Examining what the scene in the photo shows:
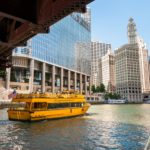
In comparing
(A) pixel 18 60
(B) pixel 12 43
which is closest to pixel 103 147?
(B) pixel 12 43

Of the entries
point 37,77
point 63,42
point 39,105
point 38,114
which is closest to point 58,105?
point 39,105

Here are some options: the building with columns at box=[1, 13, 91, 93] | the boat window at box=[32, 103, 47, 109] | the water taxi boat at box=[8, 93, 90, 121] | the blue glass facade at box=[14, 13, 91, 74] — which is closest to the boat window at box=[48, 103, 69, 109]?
the water taxi boat at box=[8, 93, 90, 121]

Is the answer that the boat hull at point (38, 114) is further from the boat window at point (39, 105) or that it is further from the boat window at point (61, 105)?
the boat window at point (39, 105)

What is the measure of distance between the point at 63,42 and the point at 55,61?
12.9m

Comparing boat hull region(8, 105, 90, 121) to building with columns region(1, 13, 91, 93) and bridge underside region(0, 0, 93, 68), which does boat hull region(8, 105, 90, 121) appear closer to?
bridge underside region(0, 0, 93, 68)

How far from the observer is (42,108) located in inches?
1523

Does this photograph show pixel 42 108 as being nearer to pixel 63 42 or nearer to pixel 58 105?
pixel 58 105

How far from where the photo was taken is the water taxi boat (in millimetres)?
37125

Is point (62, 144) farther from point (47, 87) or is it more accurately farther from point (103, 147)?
point (47, 87)

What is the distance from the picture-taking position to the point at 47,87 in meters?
114

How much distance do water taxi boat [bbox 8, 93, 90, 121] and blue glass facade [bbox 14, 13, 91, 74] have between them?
61.4 meters

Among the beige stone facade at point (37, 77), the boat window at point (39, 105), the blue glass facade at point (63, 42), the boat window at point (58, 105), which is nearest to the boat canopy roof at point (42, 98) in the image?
the boat window at point (58, 105)

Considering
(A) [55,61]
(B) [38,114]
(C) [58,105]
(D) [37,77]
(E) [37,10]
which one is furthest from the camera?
(A) [55,61]

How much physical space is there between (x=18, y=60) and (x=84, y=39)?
58.6 metres
